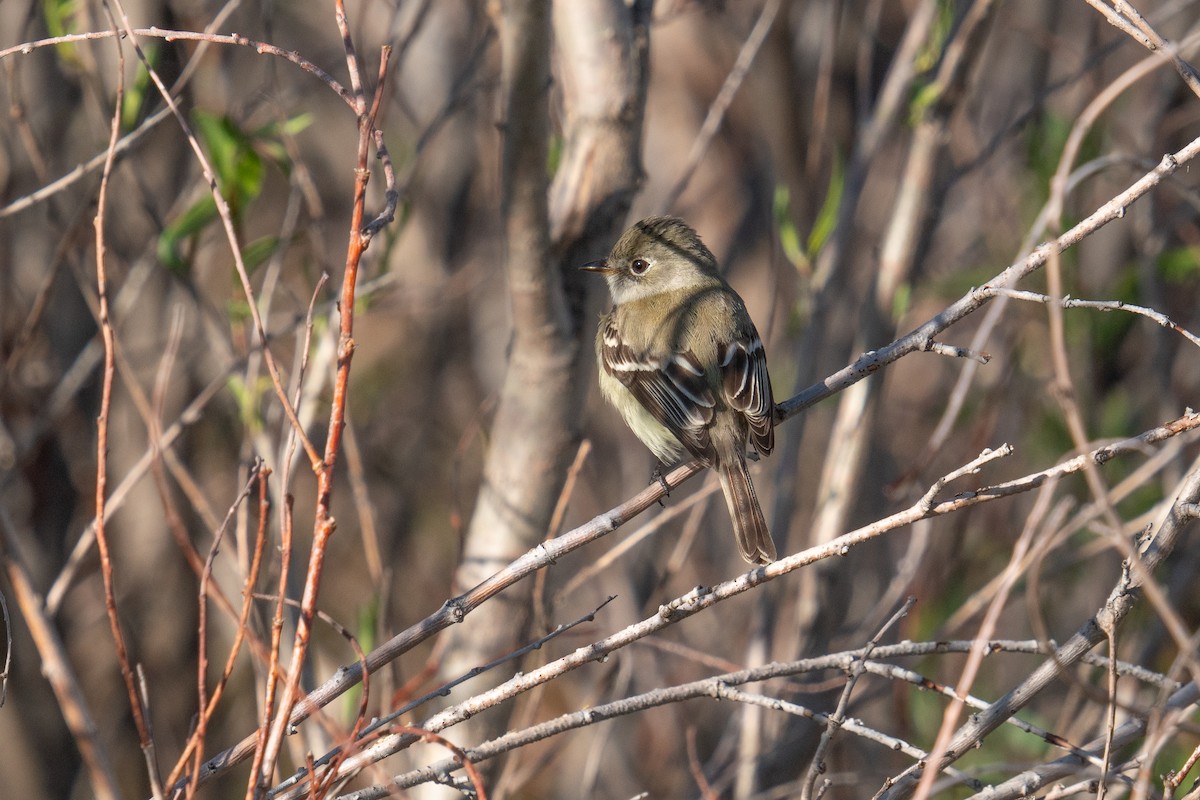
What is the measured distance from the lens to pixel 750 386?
13.6 ft

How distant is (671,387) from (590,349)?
631mm

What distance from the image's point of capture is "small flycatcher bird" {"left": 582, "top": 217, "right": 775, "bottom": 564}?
13.3 ft

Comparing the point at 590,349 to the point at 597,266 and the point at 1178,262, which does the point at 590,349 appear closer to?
the point at 597,266

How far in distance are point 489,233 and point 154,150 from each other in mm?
2928

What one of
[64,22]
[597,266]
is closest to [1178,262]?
[597,266]

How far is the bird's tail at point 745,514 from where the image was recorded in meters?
3.93

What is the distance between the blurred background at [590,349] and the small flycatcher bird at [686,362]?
0.29 m

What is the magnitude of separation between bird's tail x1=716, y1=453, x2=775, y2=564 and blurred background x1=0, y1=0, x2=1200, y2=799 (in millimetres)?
230

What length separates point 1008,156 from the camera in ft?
25.9

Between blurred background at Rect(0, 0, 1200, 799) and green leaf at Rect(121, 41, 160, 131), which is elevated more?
green leaf at Rect(121, 41, 160, 131)

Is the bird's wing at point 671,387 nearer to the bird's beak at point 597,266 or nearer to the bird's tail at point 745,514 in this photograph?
the bird's tail at point 745,514

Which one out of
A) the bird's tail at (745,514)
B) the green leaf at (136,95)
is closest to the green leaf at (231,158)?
the green leaf at (136,95)

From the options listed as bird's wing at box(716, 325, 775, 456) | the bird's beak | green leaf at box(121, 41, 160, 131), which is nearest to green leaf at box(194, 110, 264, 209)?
green leaf at box(121, 41, 160, 131)

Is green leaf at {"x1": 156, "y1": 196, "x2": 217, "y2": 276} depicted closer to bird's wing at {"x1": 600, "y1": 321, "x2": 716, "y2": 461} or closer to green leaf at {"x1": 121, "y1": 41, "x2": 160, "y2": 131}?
green leaf at {"x1": 121, "y1": 41, "x2": 160, "y2": 131}
